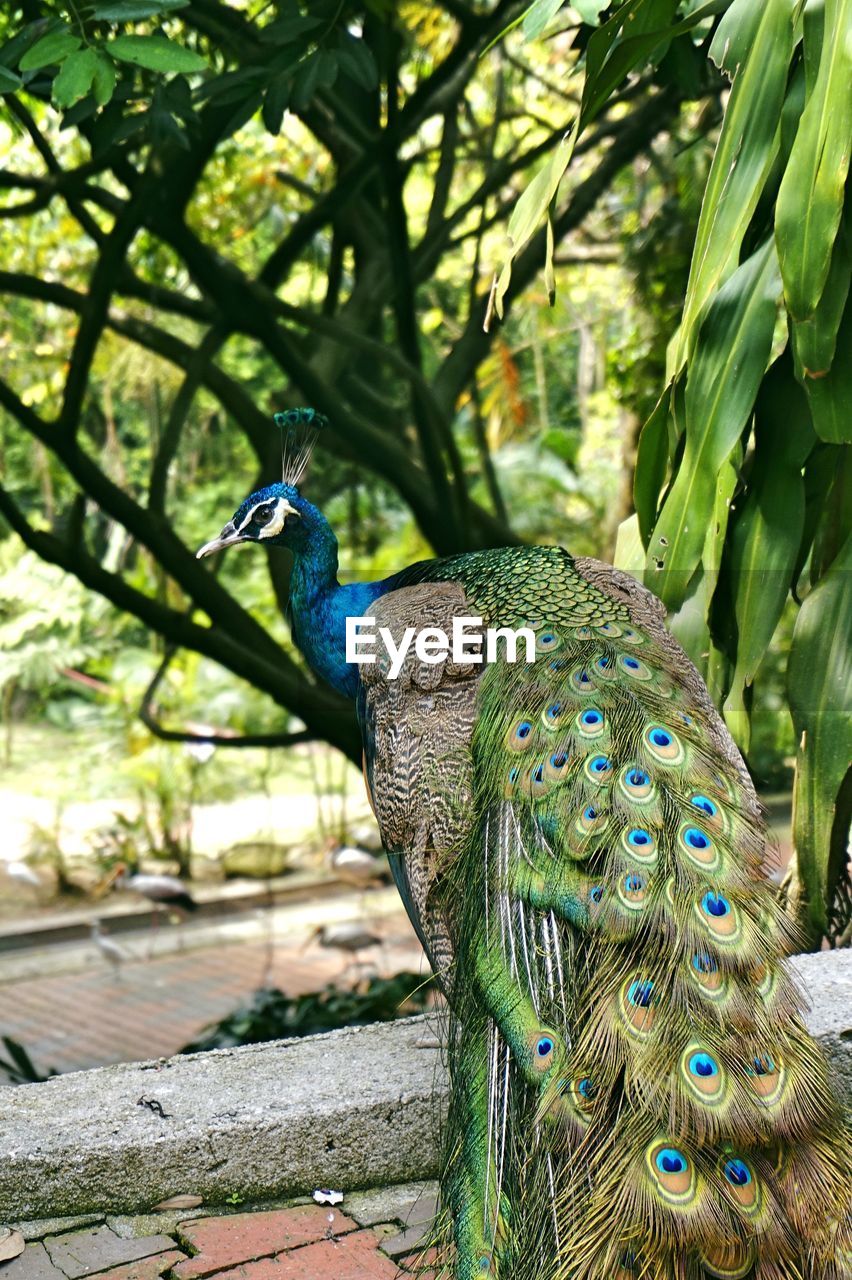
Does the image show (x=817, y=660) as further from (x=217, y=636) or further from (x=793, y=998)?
(x=217, y=636)

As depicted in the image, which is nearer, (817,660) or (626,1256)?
(626,1256)

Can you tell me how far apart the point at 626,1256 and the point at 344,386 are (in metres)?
3.55

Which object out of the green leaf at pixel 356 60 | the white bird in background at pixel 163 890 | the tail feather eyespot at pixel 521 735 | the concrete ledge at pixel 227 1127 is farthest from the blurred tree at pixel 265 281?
the tail feather eyespot at pixel 521 735

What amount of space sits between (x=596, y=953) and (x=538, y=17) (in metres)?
1.75

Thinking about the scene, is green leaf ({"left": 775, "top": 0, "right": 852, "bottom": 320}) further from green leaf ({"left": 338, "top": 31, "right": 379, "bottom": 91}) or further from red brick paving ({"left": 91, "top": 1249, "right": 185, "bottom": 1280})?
red brick paving ({"left": 91, "top": 1249, "right": 185, "bottom": 1280})

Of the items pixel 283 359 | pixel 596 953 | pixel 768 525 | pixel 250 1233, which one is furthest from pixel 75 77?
pixel 250 1233

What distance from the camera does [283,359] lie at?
14.2 ft

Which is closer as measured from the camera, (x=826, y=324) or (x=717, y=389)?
(x=826, y=324)

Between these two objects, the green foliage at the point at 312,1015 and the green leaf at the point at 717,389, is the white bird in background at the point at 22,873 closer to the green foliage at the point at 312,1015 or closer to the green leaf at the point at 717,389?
the green foliage at the point at 312,1015

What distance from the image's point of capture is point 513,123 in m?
5.32

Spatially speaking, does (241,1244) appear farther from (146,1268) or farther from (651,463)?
(651,463)

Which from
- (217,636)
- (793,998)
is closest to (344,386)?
(217,636)

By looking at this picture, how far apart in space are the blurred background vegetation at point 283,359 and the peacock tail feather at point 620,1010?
79 centimetres

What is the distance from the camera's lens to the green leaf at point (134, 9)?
260 cm
